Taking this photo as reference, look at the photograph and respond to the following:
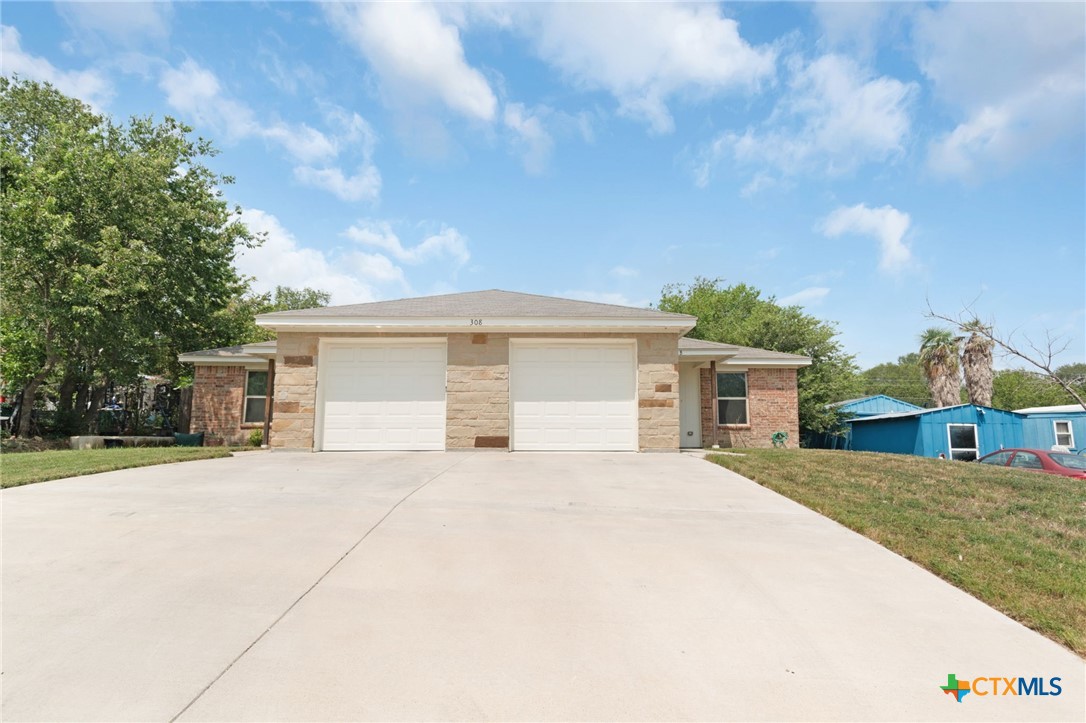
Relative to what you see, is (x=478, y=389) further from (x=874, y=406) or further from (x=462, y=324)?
(x=874, y=406)

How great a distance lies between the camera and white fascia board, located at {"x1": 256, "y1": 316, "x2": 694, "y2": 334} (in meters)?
11.2

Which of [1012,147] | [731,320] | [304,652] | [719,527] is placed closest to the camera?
[304,652]

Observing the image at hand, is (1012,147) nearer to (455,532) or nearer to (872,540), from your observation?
(872,540)

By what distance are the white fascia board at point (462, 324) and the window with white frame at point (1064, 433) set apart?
1772 cm

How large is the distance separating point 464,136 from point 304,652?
43.6ft

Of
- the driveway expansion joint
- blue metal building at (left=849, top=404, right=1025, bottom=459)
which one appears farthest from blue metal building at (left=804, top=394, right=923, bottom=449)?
the driveway expansion joint

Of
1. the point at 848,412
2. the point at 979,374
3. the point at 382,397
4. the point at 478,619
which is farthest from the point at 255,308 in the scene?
the point at 979,374

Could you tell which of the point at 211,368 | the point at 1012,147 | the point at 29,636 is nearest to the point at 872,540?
the point at 29,636

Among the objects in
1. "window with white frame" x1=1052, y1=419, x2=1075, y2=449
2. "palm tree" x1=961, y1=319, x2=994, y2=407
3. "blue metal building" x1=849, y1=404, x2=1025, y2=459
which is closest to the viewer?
"window with white frame" x1=1052, y1=419, x2=1075, y2=449

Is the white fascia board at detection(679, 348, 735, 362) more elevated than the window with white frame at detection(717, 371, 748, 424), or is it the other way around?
the white fascia board at detection(679, 348, 735, 362)

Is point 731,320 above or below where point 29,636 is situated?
above

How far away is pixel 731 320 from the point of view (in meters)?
32.6

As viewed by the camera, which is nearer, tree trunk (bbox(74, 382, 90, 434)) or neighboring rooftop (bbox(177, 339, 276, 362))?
neighboring rooftop (bbox(177, 339, 276, 362))

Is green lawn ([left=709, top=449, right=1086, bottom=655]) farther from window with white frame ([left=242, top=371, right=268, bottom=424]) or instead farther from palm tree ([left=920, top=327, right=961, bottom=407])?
palm tree ([left=920, top=327, right=961, bottom=407])
